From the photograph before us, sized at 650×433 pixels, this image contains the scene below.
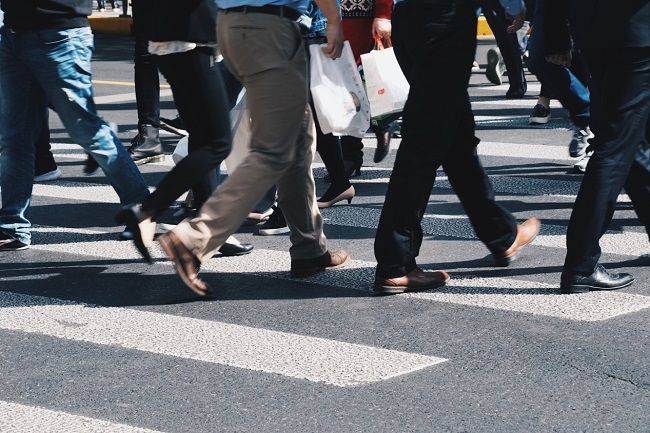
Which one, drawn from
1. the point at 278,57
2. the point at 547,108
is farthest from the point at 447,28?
the point at 547,108

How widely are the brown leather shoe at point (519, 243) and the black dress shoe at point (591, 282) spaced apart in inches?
21.0

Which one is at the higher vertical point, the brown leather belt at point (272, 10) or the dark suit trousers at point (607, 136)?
the brown leather belt at point (272, 10)

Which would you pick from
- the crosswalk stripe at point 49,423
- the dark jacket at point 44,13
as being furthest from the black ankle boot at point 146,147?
the crosswalk stripe at point 49,423

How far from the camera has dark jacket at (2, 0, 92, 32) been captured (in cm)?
617

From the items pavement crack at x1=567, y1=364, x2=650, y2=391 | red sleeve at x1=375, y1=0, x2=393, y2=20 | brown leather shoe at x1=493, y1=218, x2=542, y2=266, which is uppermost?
red sleeve at x1=375, y1=0, x2=393, y2=20

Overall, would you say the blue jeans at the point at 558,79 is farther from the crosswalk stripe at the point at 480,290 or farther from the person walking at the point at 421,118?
the person walking at the point at 421,118

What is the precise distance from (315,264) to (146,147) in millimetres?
4095

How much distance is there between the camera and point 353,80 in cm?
645

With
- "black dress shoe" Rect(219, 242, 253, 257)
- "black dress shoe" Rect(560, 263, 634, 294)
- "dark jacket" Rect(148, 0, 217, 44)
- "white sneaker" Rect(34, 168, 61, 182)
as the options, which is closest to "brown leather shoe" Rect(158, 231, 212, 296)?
"dark jacket" Rect(148, 0, 217, 44)

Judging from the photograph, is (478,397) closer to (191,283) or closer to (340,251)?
(191,283)

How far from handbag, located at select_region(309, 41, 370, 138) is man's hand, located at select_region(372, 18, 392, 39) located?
2.36ft

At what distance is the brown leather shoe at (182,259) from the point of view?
17.0 feet

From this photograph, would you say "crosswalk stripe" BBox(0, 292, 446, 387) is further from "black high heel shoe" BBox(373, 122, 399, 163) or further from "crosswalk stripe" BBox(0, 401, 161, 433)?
"black high heel shoe" BBox(373, 122, 399, 163)

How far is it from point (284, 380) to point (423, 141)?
1459 mm
